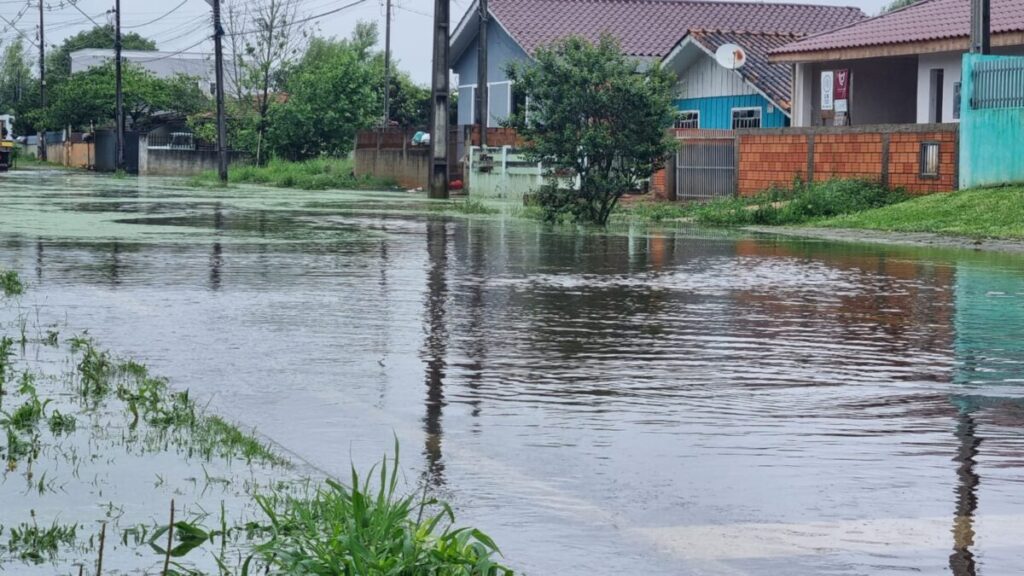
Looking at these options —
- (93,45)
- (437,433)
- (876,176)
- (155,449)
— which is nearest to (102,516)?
(155,449)

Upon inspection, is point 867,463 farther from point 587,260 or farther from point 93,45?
point 93,45

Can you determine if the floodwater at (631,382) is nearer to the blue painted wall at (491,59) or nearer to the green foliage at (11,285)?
the green foliage at (11,285)

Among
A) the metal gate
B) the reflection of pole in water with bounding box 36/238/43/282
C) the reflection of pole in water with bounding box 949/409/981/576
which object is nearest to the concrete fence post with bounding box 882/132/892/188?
the metal gate

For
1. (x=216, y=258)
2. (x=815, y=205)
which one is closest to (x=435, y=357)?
(x=216, y=258)

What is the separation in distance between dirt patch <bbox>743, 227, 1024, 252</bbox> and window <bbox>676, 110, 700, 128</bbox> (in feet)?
60.4

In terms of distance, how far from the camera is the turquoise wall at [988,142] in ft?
96.7

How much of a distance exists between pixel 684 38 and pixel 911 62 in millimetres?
7581

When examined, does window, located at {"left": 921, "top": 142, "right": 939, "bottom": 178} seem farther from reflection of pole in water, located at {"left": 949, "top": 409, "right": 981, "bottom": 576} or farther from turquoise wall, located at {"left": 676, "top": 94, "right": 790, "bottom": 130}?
reflection of pole in water, located at {"left": 949, "top": 409, "right": 981, "bottom": 576}

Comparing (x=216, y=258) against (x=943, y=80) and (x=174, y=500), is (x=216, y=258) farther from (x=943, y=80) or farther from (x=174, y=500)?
(x=943, y=80)

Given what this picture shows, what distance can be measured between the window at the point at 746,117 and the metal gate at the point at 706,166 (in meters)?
5.41

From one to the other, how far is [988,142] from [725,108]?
16287 millimetres

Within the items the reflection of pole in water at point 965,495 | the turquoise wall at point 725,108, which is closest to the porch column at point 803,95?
the turquoise wall at point 725,108

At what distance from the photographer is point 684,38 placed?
4578 centimetres

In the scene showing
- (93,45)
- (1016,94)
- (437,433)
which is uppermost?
(93,45)
